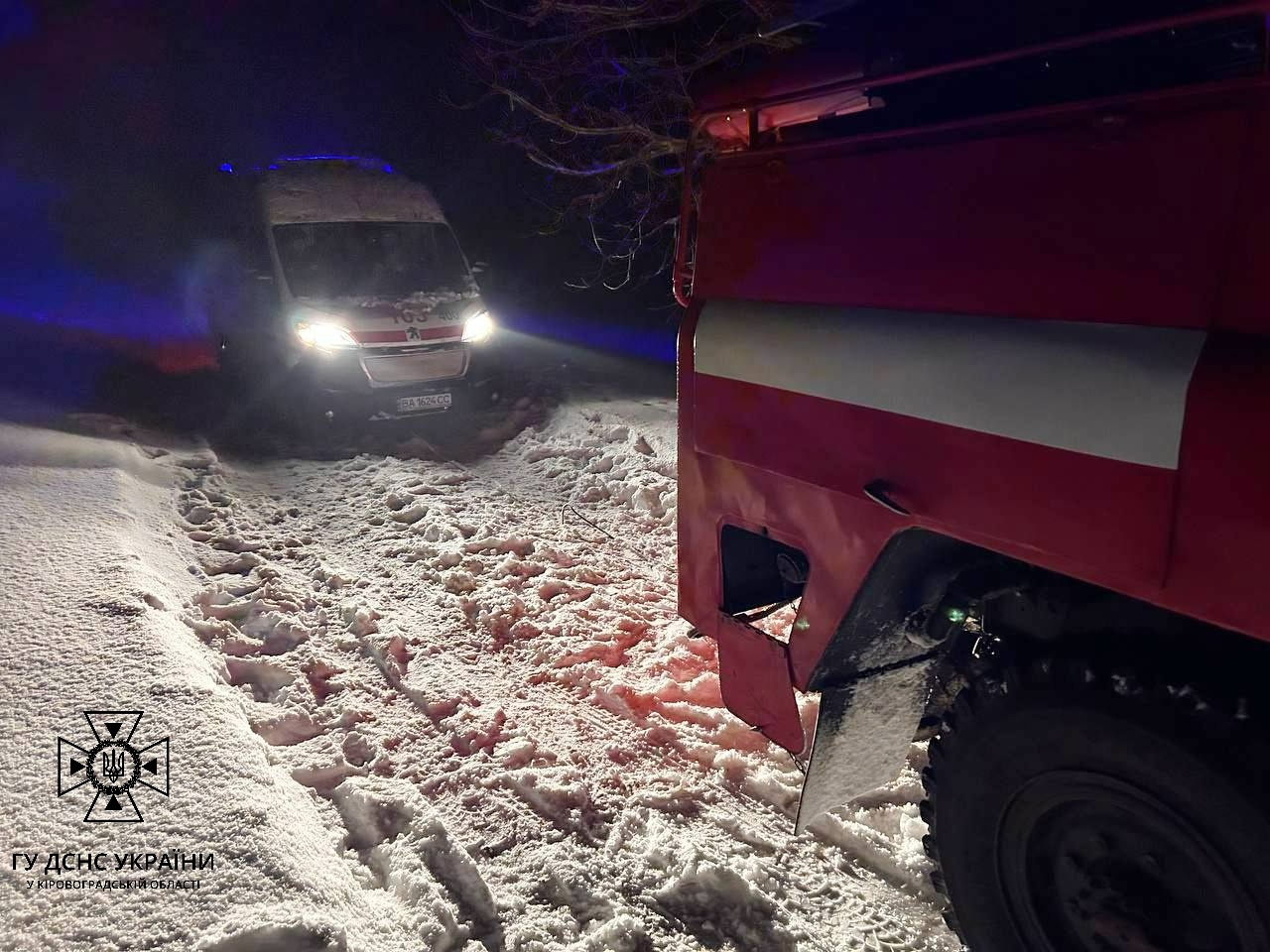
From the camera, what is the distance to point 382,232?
8.29 metres

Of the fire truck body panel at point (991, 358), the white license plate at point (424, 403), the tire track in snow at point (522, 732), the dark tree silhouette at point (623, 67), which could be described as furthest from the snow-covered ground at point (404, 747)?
the dark tree silhouette at point (623, 67)

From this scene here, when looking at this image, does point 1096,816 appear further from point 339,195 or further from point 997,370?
point 339,195

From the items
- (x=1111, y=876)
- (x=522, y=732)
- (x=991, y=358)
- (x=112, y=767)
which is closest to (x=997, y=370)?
(x=991, y=358)

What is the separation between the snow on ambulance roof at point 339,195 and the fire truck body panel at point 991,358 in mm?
6881

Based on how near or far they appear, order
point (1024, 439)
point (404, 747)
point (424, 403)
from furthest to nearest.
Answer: point (424, 403), point (404, 747), point (1024, 439)

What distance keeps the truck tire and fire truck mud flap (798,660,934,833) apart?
0.29 m

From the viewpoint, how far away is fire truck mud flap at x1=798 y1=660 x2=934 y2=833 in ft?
7.41

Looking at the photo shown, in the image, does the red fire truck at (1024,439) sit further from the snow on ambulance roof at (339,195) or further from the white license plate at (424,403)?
the snow on ambulance roof at (339,195)

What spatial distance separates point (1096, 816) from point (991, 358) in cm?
100

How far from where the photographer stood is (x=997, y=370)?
162 cm

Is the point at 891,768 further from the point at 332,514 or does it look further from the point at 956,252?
the point at 332,514

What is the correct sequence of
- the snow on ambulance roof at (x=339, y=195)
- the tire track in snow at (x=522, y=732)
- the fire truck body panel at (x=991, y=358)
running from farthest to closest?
1. the snow on ambulance roof at (x=339, y=195)
2. the tire track in snow at (x=522, y=732)
3. the fire truck body panel at (x=991, y=358)

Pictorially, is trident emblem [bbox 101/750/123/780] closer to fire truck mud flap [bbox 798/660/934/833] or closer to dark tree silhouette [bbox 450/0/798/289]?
fire truck mud flap [bbox 798/660/934/833]

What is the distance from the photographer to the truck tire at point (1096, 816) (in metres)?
1.38
